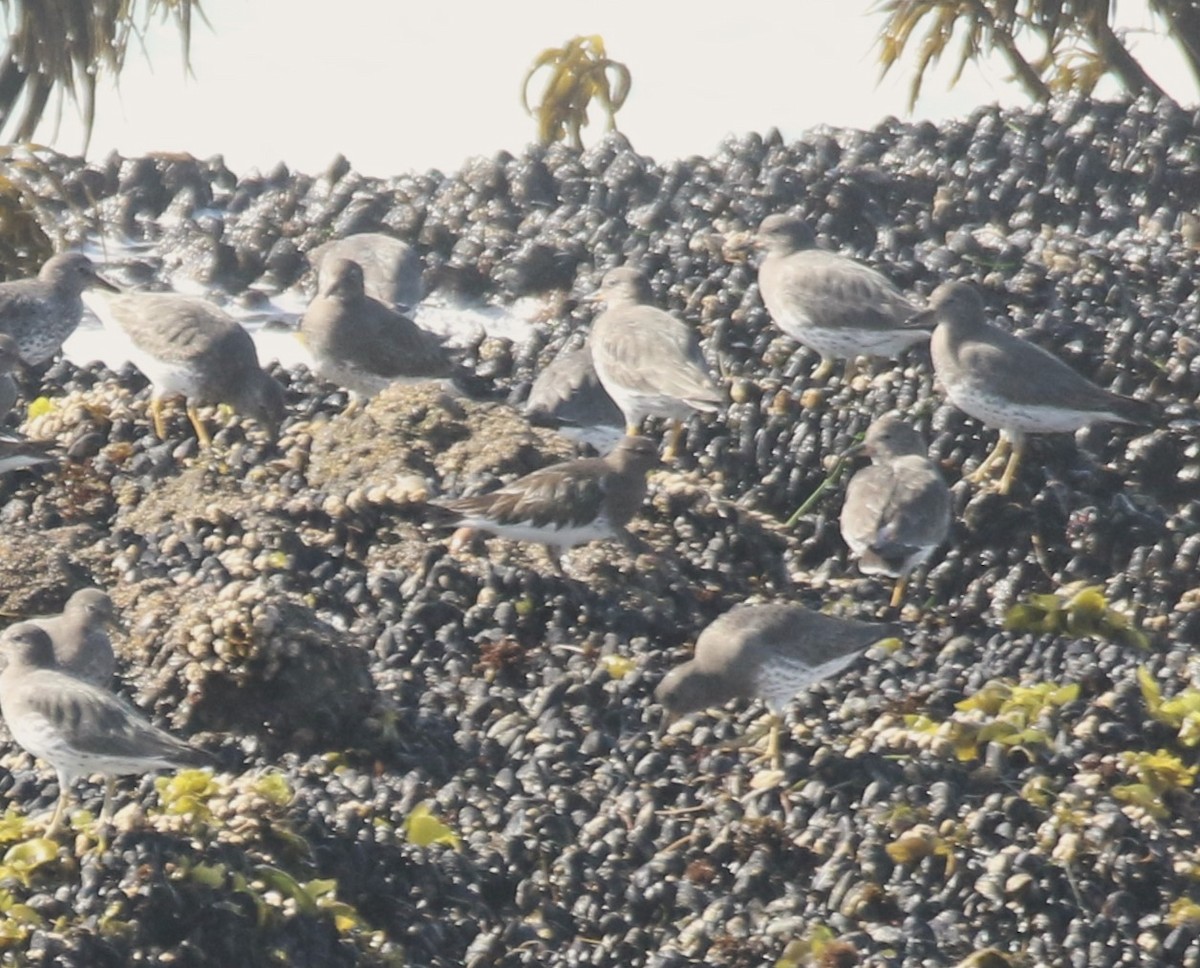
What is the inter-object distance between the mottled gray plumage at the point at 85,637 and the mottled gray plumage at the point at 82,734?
351 mm

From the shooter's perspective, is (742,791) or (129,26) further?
(129,26)

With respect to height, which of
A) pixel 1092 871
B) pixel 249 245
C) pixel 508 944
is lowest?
pixel 508 944

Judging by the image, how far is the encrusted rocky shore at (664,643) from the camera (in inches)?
265

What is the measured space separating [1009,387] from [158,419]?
4252 mm

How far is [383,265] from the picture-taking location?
475 inches

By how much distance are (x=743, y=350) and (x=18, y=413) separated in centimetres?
392

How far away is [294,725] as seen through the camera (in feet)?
25.3

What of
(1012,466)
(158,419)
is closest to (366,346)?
(158,419)

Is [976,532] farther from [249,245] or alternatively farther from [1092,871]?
[249,245]

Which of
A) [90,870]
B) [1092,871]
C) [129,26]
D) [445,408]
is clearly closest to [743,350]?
[445,408]

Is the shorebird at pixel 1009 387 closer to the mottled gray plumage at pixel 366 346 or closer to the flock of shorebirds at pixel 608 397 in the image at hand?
the flock of shorebirds at pixel 608 397

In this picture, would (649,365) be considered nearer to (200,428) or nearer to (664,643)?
(664,643)

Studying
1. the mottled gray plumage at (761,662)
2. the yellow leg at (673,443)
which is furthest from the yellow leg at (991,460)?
the mottled gray plumage at (761,662)

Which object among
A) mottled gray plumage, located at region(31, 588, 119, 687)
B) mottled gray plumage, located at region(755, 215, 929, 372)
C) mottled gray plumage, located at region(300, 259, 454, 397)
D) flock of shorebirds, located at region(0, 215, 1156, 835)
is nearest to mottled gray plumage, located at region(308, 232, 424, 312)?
flock of shorebirds, located at region(0, 215, 1156, 835)
